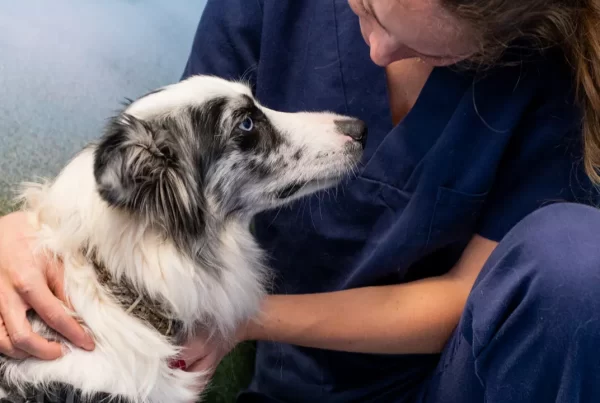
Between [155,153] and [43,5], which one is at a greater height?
[43,5]

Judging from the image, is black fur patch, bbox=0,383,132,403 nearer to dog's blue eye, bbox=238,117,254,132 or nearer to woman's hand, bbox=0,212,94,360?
woman's hand, bbox=0,212,94,360

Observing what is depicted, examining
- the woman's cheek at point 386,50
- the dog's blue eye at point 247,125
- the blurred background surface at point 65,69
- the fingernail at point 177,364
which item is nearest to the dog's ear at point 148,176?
the dog's blue eye at point 247,125

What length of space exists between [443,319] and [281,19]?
2.07 feet

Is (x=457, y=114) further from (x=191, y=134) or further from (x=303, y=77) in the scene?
(x=191, y=134)

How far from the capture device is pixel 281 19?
1.10 metres

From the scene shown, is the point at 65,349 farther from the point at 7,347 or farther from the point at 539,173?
the point at 539,173

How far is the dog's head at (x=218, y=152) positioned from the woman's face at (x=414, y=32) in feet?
0.57

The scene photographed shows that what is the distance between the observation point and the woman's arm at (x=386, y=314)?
1053mm

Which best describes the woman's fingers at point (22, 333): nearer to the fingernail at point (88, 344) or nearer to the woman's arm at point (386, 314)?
the fingernail at point (88, 344)

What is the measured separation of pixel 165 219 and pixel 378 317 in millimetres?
422

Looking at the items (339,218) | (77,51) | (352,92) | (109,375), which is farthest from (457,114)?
(77,51)

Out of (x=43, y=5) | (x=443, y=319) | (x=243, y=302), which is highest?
(x=43, y=5)

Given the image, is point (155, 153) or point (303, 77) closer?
point (155, 153)

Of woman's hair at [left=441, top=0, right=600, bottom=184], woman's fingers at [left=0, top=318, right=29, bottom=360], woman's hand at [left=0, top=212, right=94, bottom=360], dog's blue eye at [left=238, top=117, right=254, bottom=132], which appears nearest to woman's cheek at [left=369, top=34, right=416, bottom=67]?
woman's hair at [left=441, top=0, right=600, bottom=184]
